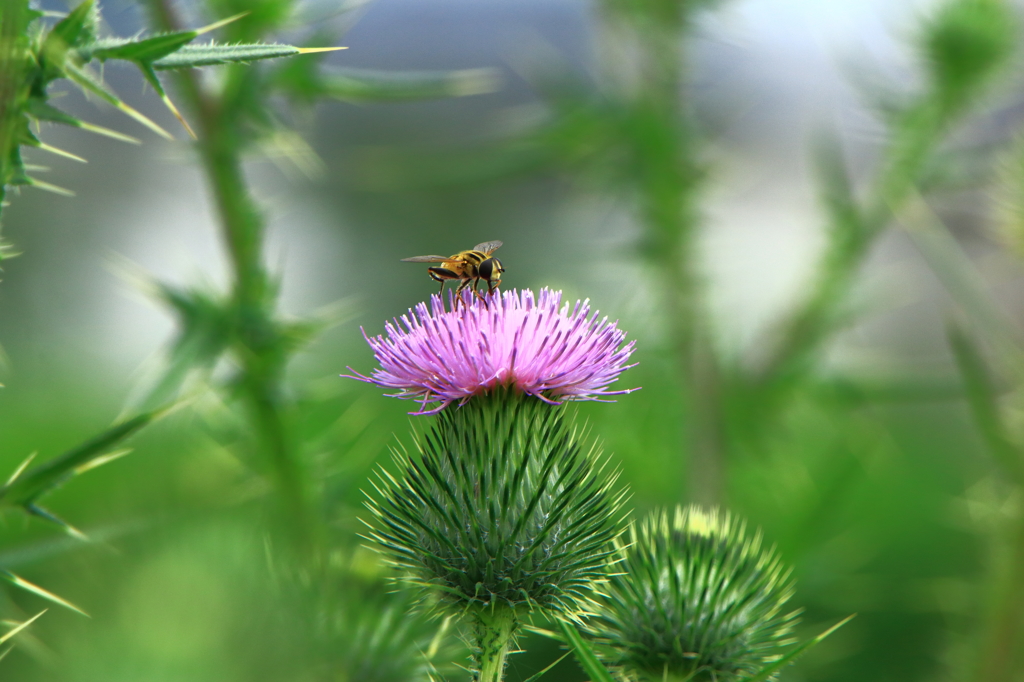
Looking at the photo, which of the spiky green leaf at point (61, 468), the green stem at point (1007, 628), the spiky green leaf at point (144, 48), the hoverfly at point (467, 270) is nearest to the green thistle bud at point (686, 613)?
the hoverfly at point (467, 270)

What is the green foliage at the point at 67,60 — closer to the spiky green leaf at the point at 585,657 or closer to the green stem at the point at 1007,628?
the spiky green leaf at the point at 585,657

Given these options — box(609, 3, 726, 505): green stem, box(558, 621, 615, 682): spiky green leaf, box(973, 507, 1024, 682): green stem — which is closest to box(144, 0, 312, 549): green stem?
box(558, 621, 615, 682): spiky green leaf

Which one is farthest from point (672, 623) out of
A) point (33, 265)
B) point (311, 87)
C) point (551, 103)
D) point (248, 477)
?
point (33, 265)

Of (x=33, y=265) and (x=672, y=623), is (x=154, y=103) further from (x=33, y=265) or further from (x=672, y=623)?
(x=672, y=623)

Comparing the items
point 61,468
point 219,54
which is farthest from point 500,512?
point 219,54

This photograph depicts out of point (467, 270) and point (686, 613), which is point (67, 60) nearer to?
point (467, 270)

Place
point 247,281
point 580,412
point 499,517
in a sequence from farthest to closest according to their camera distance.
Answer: point 580,412, point 247,281, point 499,517
